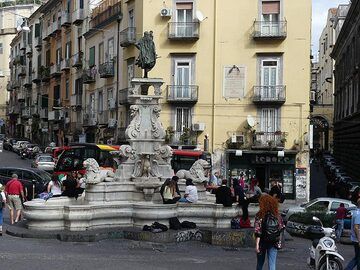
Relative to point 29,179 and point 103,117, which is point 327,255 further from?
point 103,117

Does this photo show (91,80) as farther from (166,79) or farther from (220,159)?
(220,159)

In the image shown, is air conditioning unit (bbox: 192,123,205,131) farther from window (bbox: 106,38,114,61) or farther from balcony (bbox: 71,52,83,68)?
balcony (bbox: 71,52,83,68)

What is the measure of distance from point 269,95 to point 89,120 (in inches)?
667

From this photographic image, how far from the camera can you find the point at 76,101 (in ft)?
173

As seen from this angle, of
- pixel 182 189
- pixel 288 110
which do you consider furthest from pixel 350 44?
pixel 182 189

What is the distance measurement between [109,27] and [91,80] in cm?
472

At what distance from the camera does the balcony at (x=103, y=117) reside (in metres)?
44.9

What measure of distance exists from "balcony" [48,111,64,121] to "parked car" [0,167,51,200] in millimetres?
30722

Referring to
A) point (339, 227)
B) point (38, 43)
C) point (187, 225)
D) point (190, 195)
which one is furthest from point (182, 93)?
point (38, 43)

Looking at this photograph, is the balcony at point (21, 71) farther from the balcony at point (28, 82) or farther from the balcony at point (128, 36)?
the balcony at point (128, 36)

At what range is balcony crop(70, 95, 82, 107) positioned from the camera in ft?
171

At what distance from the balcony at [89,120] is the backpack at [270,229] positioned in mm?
37495

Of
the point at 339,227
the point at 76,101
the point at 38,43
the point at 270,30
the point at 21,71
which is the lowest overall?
the point at 339,227

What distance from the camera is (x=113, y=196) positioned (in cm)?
1762
